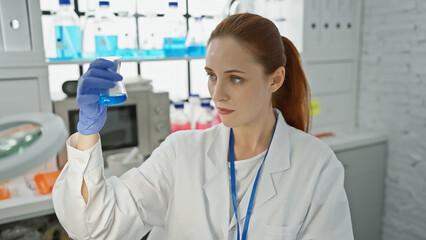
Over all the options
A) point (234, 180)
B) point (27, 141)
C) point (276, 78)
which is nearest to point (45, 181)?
point (234, 180)

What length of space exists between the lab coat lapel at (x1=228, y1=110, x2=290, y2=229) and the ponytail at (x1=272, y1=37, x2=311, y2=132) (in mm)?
133

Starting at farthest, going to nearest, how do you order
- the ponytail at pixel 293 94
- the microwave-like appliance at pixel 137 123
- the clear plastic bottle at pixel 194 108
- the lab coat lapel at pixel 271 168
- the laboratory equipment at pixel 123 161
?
the clear plastic bottle at pixel 194 108, the microwave-like appliance at pixel 137 123, the laboratory equipment at pixel 123 161, the ponytail at pixel 293 94, the lab coat lapel at pixel 271 168

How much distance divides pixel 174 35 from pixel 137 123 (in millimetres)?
601

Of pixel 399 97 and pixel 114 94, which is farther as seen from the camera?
pixel 399 97

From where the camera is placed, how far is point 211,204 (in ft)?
4.29

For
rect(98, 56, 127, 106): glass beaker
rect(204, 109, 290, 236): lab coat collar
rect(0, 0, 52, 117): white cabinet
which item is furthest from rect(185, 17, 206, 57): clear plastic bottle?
rect(98, 56, 127, 106): glass beaker

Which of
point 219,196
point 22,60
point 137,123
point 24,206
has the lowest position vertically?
point 24,206

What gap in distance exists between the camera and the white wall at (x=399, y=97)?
236 cm

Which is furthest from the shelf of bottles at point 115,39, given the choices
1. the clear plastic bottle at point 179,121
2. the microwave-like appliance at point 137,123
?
the clear plastic bottle at point 179,121

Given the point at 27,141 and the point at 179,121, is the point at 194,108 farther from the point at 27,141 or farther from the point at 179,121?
the point at 27,141

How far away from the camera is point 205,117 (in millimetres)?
2262

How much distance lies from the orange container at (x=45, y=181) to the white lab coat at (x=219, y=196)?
596mm

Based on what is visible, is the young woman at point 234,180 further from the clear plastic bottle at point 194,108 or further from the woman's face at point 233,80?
the clear plastic bottle at point 194,108

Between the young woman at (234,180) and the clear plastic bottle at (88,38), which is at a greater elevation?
the clear plastic bottle at (88,38)
